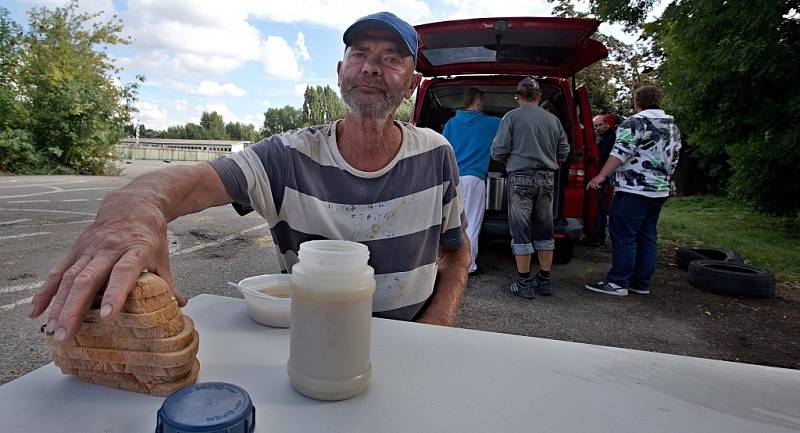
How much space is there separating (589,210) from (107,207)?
172 inches

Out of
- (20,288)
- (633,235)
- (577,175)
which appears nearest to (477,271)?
(577,175)

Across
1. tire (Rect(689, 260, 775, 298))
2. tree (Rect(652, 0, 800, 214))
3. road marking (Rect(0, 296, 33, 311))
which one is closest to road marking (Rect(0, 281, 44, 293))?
road marking (Rect(0, 296, 33, 311))

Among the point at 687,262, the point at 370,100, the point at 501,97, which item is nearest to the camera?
the point at 370,100

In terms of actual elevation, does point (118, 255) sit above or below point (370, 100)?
below

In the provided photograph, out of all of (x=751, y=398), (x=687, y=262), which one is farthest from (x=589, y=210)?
(x=751, y=398)

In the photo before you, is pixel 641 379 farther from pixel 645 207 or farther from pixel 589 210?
pixel 589 210

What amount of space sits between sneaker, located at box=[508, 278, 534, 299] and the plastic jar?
10.9ft

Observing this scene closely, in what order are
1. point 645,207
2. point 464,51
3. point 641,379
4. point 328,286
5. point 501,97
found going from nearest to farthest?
point 328,286 < point 641,379 < point 645,207 < point 464,51 < point 501,97

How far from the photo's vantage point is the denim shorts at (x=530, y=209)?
3.98 metres

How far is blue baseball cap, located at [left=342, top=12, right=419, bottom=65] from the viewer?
5.51ft

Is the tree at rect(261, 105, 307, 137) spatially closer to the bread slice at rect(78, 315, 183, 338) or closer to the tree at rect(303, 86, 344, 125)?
the tree at rect(303, 86, 344, 125)

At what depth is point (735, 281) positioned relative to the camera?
416 centimetres

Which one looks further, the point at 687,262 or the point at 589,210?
the point at 687,262

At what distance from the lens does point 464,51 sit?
445cm
